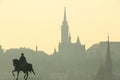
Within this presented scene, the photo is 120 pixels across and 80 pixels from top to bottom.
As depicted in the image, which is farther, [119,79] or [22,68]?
[119,79]

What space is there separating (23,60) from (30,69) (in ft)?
1.90

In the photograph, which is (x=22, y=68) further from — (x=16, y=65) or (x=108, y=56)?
(x=108, y=56)

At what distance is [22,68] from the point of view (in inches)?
1725

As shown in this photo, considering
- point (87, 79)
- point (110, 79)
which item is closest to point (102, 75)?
point (110, 79)

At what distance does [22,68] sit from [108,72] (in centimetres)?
9838

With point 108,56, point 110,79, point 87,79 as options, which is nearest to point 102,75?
point 110,79

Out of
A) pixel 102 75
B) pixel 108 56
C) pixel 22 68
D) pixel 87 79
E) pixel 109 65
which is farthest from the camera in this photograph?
pixel 87 79

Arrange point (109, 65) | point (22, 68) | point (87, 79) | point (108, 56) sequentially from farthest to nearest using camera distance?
point (87, 79)
point (108, 56)
point (109, 65)
point (22, 68)

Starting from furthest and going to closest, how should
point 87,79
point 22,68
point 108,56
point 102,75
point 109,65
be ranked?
point 87,79 → point 108,56 → point 109,65 → point 102,75 → point 22,68

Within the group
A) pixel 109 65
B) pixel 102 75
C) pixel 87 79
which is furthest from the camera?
pixel 87 79

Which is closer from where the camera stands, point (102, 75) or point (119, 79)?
point (102, 75)

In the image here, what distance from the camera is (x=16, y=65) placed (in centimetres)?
4403

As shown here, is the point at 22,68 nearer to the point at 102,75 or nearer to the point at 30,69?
the point at 30,69

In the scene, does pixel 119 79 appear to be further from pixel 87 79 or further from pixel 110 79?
pixel 87 79
